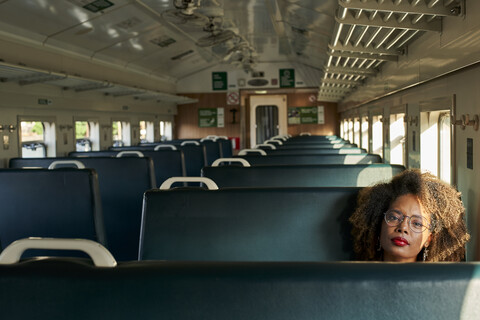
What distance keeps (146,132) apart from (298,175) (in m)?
11.7

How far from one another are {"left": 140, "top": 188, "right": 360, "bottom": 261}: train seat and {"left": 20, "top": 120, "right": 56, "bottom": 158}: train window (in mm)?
6236

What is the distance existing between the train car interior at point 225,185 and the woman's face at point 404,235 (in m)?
0.02

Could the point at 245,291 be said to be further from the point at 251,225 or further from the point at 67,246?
the point at 251,225

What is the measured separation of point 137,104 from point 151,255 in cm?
1139

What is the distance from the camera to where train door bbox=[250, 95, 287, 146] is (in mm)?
19328

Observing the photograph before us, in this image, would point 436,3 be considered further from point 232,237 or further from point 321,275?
point 321,275

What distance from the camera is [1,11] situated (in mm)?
7238

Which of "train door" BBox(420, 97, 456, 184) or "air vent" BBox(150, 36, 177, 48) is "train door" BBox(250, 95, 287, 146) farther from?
"train door" BBox(420, 97, 456, 184)

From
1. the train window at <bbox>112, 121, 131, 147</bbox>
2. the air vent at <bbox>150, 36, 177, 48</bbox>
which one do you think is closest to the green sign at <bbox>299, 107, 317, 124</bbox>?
the air vent at <bbox>150, 36, 177, 48</bbox>

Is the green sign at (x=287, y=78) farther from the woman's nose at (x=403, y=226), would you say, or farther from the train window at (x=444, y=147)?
the woman's nose at (x=403, y=226)

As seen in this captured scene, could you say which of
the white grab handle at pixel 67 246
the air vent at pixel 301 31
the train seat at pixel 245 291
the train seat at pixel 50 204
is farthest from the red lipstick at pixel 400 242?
the air vent at pixel 301 31

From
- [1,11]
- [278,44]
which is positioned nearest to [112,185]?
[1,11]

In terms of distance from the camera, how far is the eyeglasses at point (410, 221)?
2217mm

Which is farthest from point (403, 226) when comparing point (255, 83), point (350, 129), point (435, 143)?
point (255, 83)
